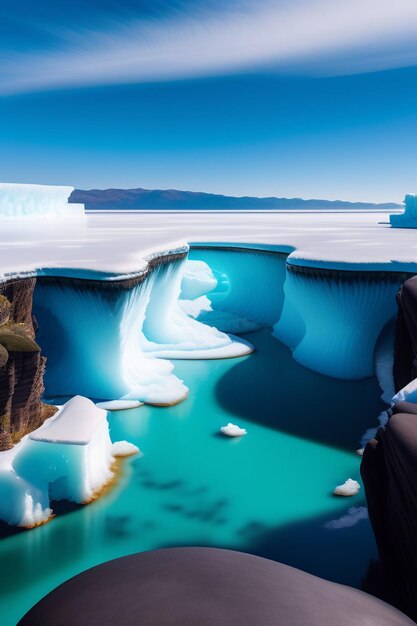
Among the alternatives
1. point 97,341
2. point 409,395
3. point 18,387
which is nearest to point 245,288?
point 97,341

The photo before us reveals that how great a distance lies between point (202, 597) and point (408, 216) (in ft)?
57.7

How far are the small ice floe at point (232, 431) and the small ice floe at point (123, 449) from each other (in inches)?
40.1

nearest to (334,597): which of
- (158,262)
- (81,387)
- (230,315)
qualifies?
(81,387)

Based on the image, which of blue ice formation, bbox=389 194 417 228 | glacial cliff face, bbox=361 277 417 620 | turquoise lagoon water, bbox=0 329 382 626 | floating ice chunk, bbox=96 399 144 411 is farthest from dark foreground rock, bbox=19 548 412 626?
blue ice formation, bbox=389 194 417 228

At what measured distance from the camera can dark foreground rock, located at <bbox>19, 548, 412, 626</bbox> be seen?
1583mm

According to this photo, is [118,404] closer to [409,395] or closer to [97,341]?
[97,341]

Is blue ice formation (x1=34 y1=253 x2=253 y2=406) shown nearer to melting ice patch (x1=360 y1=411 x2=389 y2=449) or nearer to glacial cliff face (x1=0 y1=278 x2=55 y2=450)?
glacial cliff face (x1=0 y1=278 x2=55 y2=450)

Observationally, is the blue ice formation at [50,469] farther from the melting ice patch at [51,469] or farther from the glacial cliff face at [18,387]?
the glacial cliff face at [18,387]

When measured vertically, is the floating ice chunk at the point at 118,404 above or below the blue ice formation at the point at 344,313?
below

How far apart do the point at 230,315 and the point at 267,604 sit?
1072cm

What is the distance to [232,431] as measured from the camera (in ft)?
19.8

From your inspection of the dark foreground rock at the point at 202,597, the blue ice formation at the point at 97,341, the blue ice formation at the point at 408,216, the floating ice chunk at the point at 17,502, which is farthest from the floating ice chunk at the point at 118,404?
the blue ice formation at the point at 408,216

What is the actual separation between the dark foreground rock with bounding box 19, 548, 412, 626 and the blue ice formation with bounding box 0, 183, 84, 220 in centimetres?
1751

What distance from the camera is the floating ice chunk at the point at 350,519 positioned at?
430 cm
